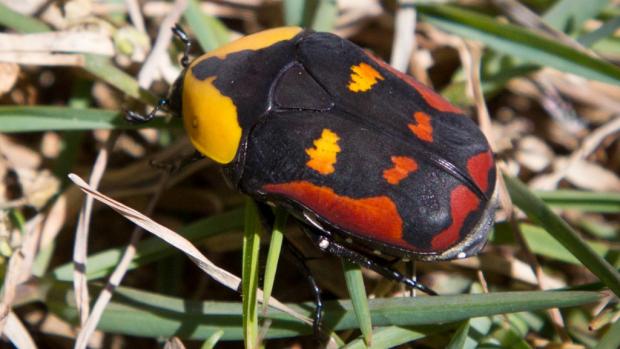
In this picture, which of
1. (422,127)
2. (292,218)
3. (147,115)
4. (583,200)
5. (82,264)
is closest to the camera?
(422,127)

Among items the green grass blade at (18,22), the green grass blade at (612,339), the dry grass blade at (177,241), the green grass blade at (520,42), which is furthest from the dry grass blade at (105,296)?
the green grass blade at (612,339)

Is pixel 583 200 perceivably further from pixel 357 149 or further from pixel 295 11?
pixel 295 11

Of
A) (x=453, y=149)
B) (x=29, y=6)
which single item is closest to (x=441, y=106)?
(x=453, y=149)

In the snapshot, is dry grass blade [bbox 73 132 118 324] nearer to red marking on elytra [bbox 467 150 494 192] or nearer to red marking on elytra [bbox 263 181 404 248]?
red marking on elytra [bbox 263 181 404 248]

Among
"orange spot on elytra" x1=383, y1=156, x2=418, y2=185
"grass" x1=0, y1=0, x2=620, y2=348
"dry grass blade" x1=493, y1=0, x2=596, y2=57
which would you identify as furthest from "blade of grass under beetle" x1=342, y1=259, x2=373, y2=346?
"dry grass blade" x1=493, y1=0, x2=596, y2=57

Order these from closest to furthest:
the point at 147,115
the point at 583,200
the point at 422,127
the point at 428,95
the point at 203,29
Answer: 1. the point at 422,127
2. the point at 428,95
3. the point at 147,115
4. the point at 583,200
5. the point at 203,29

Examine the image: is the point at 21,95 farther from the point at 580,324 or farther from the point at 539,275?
the point at 580,324

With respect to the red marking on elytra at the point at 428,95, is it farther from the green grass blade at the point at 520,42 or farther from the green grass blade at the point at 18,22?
the green grass blade at the point at 18,22

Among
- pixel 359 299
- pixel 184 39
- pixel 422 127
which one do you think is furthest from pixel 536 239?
pixel 184 39
